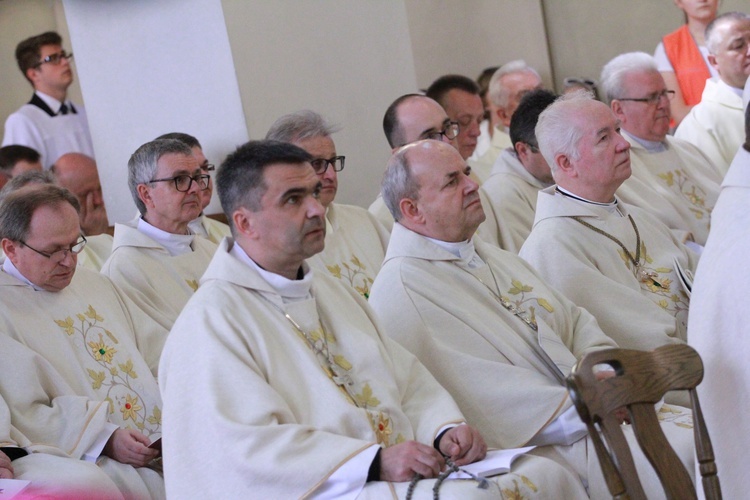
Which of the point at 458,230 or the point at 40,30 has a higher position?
the point at 40,30

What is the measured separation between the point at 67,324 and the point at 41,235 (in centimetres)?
38

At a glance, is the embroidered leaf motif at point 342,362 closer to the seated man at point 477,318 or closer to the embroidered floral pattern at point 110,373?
the seated man at point 477,318

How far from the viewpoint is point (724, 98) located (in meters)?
7.18

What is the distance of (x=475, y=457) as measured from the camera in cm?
336

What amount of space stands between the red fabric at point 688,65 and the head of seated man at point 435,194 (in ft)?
14.6

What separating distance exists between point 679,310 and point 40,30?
6.98 m

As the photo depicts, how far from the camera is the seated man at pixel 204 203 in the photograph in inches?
216

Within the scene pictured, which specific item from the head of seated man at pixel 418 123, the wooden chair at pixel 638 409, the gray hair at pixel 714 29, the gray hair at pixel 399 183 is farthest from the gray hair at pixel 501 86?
the wooden chair at pixel 638 409

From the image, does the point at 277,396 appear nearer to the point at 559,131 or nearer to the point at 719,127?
the point at 559,131

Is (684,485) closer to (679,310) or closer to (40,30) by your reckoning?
(679,310)

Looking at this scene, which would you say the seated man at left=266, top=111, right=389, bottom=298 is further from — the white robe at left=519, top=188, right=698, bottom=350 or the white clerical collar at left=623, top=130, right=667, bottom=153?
the white clerical collar at left=623, top=130, right=667, bottom=153

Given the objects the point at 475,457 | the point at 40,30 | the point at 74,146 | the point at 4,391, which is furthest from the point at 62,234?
the point at 40,30

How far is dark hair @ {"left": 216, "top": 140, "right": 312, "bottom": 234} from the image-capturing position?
139 inches

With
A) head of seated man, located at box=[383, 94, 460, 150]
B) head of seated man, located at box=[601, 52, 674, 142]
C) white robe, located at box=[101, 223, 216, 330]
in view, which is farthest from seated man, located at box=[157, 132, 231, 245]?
head of seated man, located at box=[601, 52, 674, 142]
